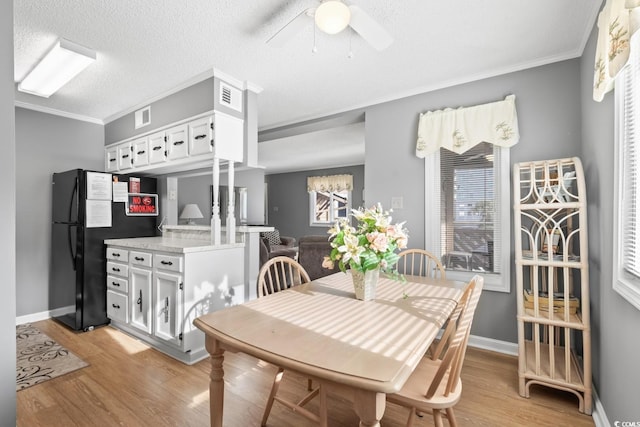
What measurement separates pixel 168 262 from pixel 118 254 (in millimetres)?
914

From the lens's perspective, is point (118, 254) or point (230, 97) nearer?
point (230, 97)

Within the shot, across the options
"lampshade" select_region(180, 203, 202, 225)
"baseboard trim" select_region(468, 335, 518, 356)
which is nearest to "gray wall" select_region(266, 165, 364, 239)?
"lampshade" select_region(180, 203, 202, 225)

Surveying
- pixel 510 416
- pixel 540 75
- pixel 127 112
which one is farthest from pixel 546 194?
pixel 127 112

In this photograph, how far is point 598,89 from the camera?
1480 mm

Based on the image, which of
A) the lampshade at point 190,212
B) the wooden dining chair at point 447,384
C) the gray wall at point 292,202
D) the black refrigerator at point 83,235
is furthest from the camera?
the gray wall at point 292,202

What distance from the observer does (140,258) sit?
2.73 meters

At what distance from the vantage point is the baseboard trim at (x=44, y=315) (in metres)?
3.25

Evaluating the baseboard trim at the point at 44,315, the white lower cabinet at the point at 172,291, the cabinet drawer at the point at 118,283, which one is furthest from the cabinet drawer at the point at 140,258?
the baseboard trim at the point at 44,315

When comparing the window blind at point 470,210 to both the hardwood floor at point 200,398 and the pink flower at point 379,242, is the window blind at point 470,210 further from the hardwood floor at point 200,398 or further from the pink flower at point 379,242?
the pink flower at point 379,242

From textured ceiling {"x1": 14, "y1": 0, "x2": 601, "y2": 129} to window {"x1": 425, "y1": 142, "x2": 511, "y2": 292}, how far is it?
29.2 inches

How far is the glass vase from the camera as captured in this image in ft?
5.22

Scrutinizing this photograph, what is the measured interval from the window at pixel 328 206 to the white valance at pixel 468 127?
5.27m

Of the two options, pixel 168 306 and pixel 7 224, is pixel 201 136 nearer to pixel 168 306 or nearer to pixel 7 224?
pixel 168 306

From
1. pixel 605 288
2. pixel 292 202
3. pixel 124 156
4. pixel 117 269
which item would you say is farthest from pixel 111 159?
pixel 292 202
